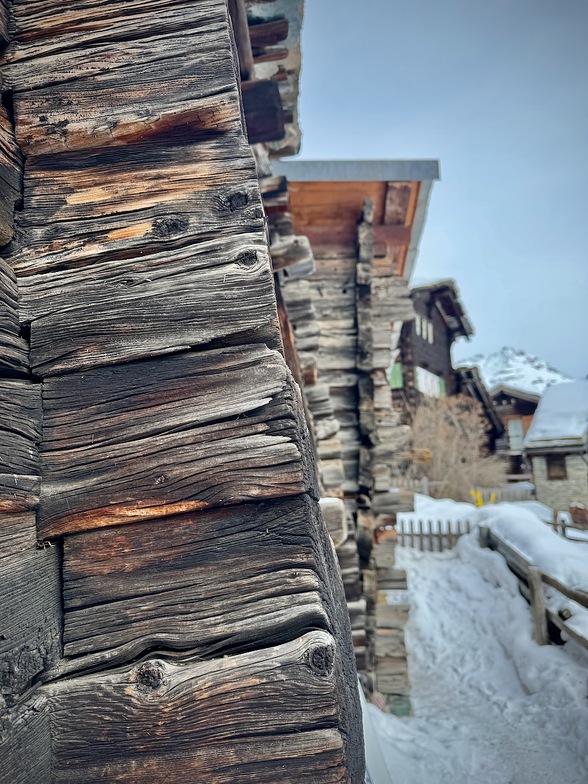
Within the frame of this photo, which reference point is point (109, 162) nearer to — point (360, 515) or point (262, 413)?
point (262, 413)

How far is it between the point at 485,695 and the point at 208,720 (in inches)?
292

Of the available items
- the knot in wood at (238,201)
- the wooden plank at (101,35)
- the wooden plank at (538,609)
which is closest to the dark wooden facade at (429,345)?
the wooden plank at (538,609)

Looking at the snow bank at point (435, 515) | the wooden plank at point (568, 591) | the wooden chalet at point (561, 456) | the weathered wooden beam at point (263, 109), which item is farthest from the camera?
the wooden chalet at point (561, 456)

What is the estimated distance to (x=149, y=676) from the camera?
0.94 metres

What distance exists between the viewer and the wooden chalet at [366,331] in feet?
19.7

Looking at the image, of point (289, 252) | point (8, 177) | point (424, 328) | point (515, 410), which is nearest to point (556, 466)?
point (424, 328)

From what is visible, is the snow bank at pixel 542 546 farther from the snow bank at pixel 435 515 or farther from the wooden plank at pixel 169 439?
the wooden plank at pixel 169 439

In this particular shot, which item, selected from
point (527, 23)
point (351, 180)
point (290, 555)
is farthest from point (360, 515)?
point (527, 23)

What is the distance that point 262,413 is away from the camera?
1.03 meters

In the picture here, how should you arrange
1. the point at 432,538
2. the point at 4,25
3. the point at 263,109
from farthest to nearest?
1. the point at 432,538
2. the point at 263,109
3. the point at 4,25

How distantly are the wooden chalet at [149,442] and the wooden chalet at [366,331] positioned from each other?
Result: 4689 millimetres

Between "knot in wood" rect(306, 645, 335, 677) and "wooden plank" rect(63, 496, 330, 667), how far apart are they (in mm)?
46

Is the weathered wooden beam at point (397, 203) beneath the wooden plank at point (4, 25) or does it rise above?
above

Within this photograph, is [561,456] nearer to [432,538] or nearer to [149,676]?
[432,538]
